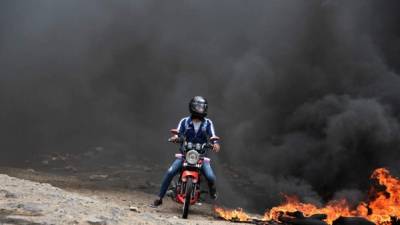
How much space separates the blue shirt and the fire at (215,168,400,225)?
5.39 ft

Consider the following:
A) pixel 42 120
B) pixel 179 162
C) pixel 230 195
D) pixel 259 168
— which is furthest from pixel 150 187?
pixel 42 120

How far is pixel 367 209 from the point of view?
10.8 metres

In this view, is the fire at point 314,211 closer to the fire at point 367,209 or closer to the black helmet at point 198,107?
the fire at point 367,209

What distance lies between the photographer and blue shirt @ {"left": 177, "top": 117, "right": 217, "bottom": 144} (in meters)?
8.87

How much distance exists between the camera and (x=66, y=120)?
22.7m

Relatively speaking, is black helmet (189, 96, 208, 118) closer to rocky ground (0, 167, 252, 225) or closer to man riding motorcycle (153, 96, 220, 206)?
man riding motorcycle (153, 96, 220, 206)

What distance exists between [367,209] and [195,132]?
4922 millimetres

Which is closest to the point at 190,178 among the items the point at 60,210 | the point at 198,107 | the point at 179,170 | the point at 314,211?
the point at 179,170

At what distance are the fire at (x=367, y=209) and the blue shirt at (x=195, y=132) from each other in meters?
1.64

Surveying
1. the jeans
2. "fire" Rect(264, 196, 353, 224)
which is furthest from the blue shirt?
"fire" Rect(264, 196, 353, 224)

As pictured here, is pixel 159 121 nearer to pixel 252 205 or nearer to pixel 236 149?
pixel 236 149

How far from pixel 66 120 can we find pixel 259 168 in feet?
34.3

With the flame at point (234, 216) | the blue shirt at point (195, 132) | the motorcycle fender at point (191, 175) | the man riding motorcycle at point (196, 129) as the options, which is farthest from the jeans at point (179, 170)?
the flame at point (234, 216)

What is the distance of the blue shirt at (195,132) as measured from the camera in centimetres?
887
